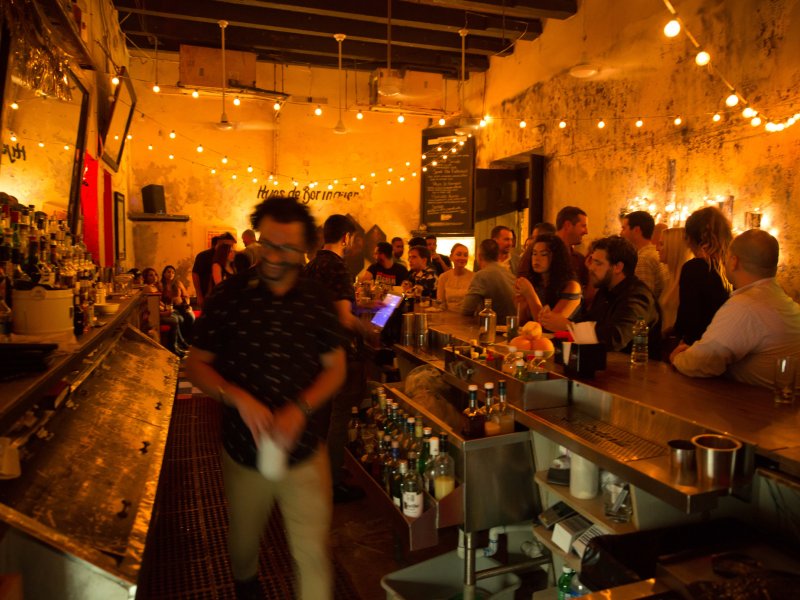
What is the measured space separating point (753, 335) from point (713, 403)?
35cm

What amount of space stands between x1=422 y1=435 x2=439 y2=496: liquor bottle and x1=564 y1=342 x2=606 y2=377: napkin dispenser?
0.65 metres

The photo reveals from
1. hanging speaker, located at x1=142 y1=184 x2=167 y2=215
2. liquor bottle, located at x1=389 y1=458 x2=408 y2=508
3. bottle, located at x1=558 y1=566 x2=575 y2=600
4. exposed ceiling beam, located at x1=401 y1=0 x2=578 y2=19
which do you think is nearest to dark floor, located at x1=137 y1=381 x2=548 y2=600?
liquor bottle, located at x1=389 y1=458 x2=408 y2=508

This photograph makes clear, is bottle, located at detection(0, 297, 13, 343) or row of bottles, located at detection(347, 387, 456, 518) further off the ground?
bottle, located at detection(0, 297, 13, 343)

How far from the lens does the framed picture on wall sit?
7680 mm

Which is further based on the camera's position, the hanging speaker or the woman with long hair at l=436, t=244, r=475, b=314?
the hanging speaker

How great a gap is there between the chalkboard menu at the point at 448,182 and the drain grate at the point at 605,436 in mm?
7417

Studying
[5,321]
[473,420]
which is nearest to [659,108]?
[473,420]

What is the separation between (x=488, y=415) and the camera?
2.61 metres

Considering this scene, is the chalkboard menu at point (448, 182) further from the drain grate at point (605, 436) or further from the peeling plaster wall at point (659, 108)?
the drain grate at point (605, 436)

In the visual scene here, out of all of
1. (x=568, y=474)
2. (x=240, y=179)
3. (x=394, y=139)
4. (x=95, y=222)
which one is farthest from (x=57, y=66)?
(x=394, y=139)

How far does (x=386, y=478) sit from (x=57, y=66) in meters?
3.25

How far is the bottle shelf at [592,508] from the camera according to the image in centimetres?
196

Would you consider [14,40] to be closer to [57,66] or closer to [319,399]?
[57,66]

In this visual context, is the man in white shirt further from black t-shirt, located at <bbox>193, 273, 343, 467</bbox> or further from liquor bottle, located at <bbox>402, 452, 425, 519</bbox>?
black t-shirt, located at <bbox>193, 273, 343, 467</bbox>
